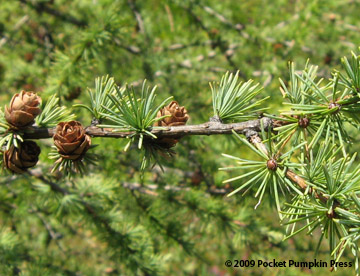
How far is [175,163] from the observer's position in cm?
166

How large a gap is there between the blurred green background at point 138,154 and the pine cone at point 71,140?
0.52 metres

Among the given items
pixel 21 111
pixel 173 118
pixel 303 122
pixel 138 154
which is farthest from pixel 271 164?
pixel 138 154

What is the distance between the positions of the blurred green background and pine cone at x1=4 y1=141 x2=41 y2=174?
16.9 inches

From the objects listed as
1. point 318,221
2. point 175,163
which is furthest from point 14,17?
point 318,221

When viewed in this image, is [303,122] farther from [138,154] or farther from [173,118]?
[138,154]

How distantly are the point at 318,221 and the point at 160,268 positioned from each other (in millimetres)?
826

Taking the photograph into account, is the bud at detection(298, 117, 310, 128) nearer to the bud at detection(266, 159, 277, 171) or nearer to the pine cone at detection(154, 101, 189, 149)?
the bud at detection(266, 159, 277, 171)

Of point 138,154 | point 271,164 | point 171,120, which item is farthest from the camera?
point 138,154

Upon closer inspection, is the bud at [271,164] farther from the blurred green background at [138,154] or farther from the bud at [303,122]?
the blurred green background at [138,154]

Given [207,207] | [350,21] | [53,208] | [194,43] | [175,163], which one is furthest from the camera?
[350,21]

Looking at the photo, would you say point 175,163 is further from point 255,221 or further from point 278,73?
point 278,73

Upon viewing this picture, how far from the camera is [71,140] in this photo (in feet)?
2.56

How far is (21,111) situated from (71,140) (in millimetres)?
133

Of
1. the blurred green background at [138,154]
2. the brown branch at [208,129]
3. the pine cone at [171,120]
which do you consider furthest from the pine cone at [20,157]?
the blurred green background at [138,154]
